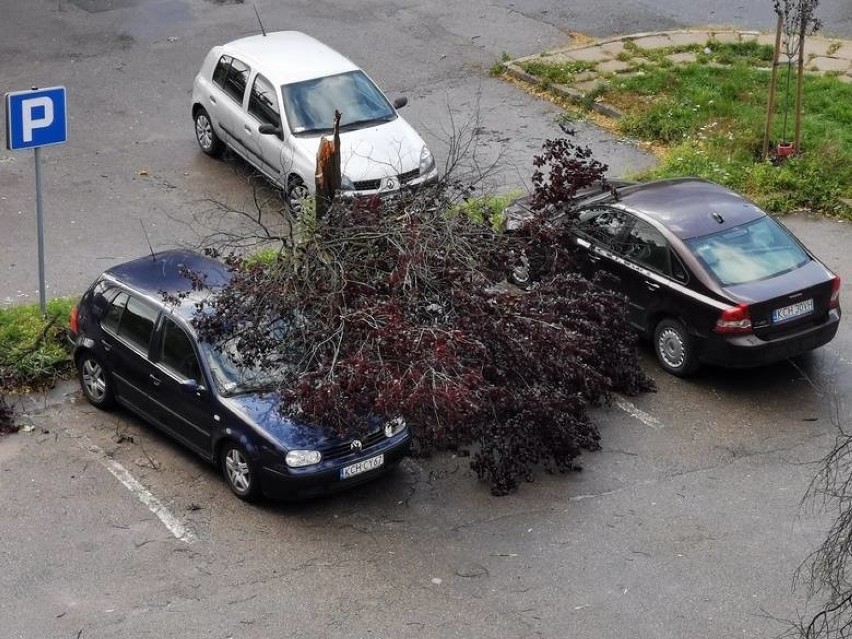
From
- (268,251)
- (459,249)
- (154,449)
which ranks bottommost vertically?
(154,449)

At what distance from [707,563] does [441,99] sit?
11.1 meters

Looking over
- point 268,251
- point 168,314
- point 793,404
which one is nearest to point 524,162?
point 268,251

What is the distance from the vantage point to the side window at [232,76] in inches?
699

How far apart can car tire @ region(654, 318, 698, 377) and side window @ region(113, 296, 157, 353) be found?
510 cm

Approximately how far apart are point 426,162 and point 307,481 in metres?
6.72

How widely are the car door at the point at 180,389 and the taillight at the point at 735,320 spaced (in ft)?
16.3

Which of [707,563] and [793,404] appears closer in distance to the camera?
[707,563]

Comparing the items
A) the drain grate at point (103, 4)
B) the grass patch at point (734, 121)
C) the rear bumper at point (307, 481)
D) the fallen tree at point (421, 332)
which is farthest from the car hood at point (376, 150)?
the drain grate at point (103, 4)

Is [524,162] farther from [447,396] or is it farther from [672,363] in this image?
[447,396]

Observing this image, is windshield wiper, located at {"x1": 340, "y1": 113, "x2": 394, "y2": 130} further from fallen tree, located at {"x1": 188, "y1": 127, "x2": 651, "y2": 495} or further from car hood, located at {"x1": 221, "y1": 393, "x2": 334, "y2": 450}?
car hood, located at {"x1": 221, "y1": 393, "x2": 334, "y2": 450}

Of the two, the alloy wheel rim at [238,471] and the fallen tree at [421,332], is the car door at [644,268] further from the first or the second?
the alloy wheel rim at [238,471]

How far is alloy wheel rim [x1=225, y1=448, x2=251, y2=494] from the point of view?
11469 mm

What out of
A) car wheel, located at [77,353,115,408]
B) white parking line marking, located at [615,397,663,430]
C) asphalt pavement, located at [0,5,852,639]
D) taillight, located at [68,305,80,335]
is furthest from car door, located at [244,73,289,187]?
white parking line marking, located at [615,397,663,430]

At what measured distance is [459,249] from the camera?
40.0 feet
